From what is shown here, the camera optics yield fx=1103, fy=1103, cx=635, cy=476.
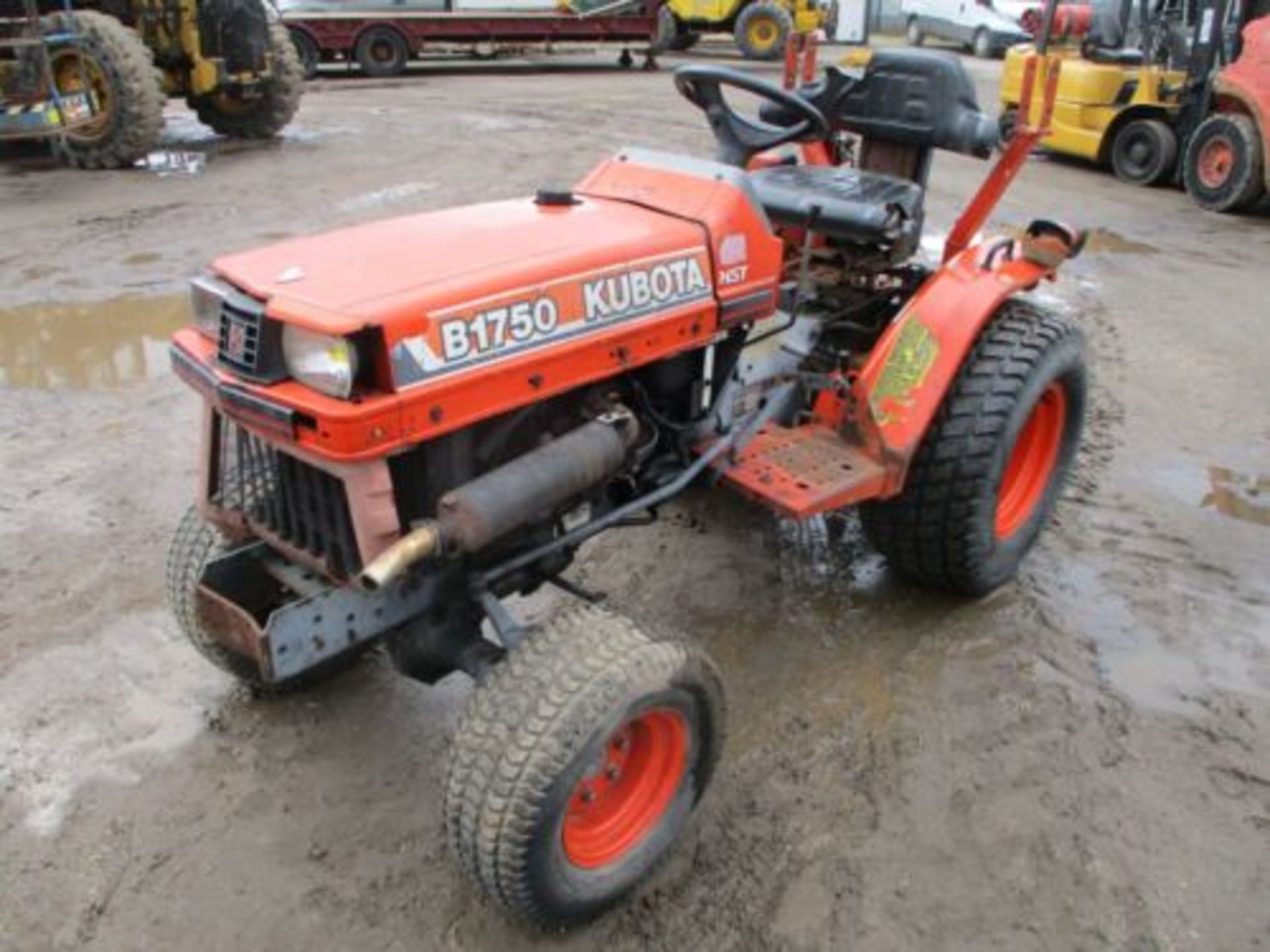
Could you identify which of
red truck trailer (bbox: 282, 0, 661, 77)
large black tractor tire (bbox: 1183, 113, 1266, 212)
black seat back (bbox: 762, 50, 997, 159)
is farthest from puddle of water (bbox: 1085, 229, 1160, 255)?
red truck trailer (bbox: 282, 0, 661, 77)

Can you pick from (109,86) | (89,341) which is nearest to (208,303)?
(89,341)

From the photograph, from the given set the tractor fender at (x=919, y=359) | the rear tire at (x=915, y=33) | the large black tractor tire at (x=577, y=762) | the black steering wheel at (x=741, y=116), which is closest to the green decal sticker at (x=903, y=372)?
the tractor fender at (x=919, y=359)

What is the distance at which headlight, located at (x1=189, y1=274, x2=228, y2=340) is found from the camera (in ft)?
Answer: 7.47

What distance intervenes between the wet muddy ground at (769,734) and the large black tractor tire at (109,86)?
4639 millimetres

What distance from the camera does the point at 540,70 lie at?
54.8 ft

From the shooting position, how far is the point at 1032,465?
12.3 feet

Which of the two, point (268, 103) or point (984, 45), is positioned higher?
point (268, 103)

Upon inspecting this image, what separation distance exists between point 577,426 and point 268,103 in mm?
9204

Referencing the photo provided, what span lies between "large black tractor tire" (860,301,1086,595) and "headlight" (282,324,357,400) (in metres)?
1.81

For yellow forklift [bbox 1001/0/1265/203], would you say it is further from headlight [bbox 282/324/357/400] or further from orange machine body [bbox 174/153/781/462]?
headlight [bbox 282/324/357/400]

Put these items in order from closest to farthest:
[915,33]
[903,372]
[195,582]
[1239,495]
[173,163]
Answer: [195,582]
[903,372]
[1239,495]
[173,163]
[915,33]

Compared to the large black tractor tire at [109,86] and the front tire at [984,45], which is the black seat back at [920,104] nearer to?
the large black tractor tire at [109,86]

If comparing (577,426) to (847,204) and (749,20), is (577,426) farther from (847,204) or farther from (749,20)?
(749,20)

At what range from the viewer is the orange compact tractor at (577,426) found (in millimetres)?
2119
